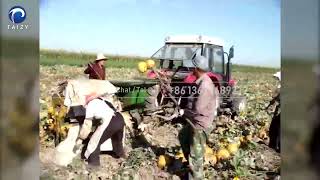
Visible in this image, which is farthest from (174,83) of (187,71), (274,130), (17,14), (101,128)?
(17,14)

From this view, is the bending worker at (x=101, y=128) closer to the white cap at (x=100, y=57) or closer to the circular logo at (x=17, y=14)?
the white cap at (x=100, y=57)

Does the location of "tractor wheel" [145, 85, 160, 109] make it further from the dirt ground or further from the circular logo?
the circular logo

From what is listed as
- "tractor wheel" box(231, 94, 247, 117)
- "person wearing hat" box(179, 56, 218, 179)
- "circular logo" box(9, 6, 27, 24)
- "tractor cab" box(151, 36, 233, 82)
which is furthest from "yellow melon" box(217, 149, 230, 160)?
"circular logo" box(9, 6, 27, 24)

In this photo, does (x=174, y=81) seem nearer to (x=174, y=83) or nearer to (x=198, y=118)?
(x=174, y=83)

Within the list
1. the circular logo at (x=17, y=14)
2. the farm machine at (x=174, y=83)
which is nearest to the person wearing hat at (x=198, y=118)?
the farm machine at (x=174, y=83)

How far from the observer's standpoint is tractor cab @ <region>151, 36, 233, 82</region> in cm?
401

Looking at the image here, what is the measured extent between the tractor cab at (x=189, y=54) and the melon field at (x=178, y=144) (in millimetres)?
112

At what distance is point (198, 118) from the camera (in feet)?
13.8

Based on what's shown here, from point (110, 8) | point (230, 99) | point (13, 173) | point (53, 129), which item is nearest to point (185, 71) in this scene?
point (230, 99)

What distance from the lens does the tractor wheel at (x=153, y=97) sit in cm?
404

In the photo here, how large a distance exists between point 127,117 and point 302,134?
4.25 feet

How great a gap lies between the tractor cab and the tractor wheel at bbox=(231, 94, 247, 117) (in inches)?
5.7

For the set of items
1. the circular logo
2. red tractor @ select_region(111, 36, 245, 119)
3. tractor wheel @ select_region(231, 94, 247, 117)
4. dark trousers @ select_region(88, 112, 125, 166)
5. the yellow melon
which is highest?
the circular logo

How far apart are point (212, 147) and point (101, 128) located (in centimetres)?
81
